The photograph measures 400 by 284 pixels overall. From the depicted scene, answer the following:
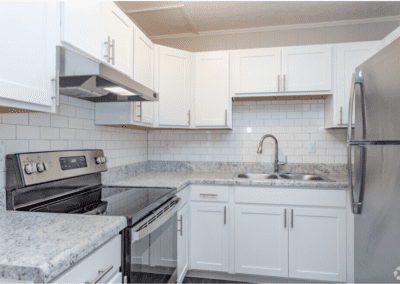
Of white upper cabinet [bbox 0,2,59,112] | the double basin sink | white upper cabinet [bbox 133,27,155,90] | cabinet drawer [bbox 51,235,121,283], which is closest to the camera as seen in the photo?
cabinet drawer [bbox 51,235,121,283]

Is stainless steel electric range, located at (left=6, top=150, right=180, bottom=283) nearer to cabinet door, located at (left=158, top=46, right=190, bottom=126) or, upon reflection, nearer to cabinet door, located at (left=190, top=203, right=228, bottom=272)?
cabinet door, located at (left=190, top=203, right=228, bottom=272)

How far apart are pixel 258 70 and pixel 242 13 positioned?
0.57m

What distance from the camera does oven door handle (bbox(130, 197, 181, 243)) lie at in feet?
3.59

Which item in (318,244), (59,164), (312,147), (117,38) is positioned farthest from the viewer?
(312,147)

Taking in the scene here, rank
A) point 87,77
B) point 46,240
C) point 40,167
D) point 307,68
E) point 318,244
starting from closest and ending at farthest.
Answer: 1. point 46,240
2. point 87,77
3. point 40,167
4. point 318,244
5. point 307,68

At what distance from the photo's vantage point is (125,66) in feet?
5.69

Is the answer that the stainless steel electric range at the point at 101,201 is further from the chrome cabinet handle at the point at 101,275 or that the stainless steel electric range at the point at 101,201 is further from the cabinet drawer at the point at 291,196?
the cabinet drawer at the point at 291,196

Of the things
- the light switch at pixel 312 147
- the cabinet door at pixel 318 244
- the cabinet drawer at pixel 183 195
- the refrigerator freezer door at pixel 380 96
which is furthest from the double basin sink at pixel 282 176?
the refrigerator freezer door at pixel 380 96

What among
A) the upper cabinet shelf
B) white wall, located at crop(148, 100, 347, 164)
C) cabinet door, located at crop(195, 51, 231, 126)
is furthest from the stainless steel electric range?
the upper cabinet shelf

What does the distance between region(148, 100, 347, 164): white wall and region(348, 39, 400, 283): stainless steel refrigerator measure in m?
0.94

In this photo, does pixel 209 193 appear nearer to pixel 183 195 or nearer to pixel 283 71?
pixel 183 195

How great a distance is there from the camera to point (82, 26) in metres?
1.27

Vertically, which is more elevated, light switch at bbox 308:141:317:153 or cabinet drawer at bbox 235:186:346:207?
light switch at bbox 308:141:317:153

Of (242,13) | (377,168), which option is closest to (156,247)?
(377,168)
